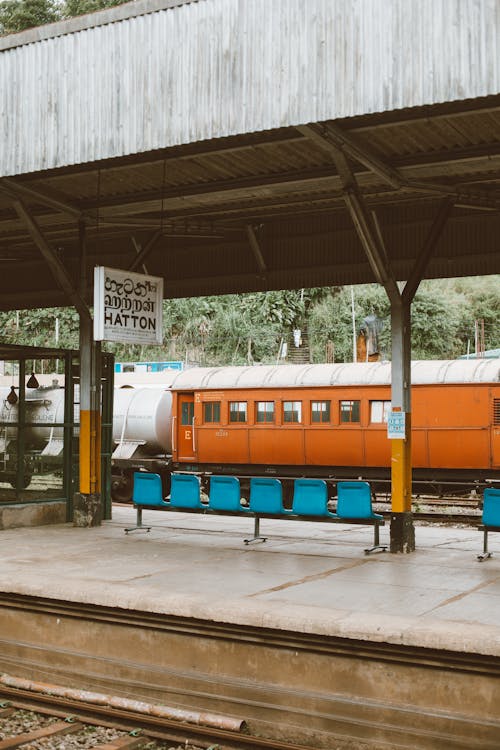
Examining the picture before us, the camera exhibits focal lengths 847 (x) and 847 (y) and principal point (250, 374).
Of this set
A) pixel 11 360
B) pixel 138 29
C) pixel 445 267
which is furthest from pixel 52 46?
pixel 445 267

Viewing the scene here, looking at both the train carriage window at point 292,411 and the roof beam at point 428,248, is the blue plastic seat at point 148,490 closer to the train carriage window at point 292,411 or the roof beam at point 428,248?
the roof beam at point 428,248

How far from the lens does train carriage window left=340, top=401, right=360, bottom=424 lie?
19.0 m

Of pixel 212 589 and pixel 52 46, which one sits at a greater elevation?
pixel 52 46

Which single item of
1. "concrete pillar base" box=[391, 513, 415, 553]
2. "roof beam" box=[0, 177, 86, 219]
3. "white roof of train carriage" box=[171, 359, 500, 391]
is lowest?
"concrete pillar base" box=[391, 513, 415, 553]

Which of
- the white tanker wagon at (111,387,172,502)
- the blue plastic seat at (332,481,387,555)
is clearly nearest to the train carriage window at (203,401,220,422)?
the white tanker wagon at (111,387,172,502)

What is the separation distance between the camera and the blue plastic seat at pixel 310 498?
37.4 feet

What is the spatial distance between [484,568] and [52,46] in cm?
814

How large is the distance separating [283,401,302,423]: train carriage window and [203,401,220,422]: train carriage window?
1.88 meters

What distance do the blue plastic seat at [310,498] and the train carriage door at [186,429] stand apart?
1002cm

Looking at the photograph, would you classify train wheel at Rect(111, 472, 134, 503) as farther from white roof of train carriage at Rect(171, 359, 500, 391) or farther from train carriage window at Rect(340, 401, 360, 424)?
train carriage window at Rect(340, 401, 360, 424)

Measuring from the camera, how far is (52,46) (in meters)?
10.4

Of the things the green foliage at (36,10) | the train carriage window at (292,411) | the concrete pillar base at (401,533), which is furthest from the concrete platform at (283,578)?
the green foliage at (36,10)

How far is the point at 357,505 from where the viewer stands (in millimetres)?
11195

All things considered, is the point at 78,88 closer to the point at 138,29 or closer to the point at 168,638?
the point at 138,29
